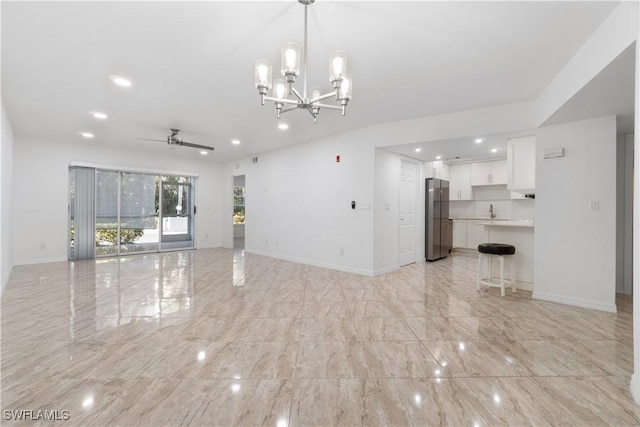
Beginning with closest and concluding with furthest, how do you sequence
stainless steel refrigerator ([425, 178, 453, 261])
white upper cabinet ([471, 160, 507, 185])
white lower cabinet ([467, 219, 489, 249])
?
stainless steel refrigerator ([425, 178, 453, 261])
white upper cabinet ([471, 160, 507, 185])
white lower cabinet ([467, 219, 489, 249])

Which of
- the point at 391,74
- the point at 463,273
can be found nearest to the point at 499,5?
the point at 391,74

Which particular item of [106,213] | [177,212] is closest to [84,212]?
[106,213]

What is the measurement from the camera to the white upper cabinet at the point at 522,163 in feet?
13.0

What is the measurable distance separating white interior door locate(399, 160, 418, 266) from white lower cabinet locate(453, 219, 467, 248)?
241cm

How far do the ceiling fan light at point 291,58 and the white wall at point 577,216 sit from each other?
349cm

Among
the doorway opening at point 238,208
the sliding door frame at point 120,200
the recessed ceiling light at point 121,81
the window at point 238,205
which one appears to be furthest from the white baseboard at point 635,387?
the window at point 238,205

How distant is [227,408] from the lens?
1.64m

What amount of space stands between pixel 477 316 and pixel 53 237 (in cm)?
817

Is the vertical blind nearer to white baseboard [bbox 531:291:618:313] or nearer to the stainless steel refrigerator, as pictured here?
the stainless steel refrigerator

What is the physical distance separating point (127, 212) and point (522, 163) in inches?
333

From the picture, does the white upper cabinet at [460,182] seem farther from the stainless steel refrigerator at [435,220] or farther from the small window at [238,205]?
the small window at [238,205]

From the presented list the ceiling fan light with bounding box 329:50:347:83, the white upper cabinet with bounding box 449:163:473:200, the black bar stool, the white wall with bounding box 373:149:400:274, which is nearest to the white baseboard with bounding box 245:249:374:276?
the white wall with bounding box 373:149:400:274

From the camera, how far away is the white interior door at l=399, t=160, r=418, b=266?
19.1ft

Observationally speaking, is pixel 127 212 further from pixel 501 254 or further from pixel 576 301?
pixel 576 301
